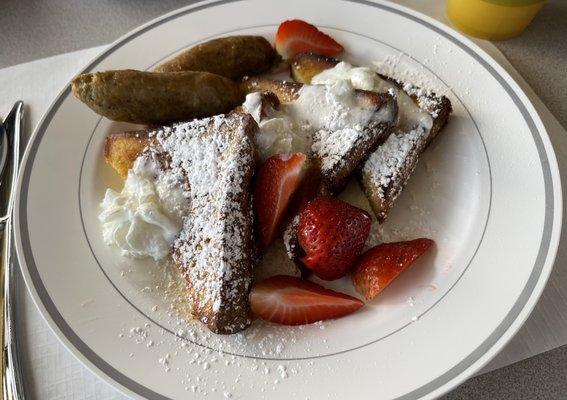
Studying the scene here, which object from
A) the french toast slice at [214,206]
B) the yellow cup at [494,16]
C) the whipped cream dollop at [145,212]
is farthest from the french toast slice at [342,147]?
the yellow cup at [494,16]

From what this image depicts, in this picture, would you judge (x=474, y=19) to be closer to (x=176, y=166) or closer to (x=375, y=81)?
(x=375, y=81)

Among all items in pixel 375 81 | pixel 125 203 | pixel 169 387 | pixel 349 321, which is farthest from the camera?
pixel 375 81

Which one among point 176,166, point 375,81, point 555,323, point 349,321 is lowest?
point 555,323

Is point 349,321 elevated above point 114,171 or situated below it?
below

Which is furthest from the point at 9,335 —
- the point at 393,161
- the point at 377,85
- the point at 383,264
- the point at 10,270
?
the point at 377,85

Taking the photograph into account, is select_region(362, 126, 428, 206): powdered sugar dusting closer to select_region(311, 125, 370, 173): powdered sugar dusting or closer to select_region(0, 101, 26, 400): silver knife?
select_region(311, 125, 370, 173): powdered sugar dusting

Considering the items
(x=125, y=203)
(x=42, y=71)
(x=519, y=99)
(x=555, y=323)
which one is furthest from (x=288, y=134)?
(x=42, y=71)

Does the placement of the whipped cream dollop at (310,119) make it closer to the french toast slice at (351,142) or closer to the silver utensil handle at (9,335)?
the french toast slice at (351,142)

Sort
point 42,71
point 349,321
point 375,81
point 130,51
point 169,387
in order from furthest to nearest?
point 42,71, point 130,51, point 375,81, point 349,321, point 169,387
